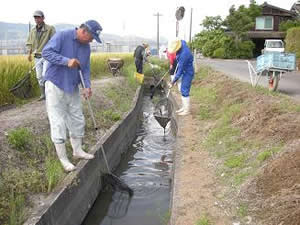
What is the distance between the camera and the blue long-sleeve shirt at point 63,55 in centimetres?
439

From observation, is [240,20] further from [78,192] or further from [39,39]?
[78,192]

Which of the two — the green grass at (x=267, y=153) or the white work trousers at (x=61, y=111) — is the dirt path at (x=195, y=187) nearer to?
the green grass at (x=267, y=153)

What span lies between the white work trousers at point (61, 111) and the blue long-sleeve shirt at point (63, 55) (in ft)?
0.30

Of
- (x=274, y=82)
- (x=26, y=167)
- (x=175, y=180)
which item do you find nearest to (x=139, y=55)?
(x=274, y=82)

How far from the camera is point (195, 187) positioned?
4730mm

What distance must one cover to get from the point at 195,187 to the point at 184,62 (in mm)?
4298

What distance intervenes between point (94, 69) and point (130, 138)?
7247 millimetres

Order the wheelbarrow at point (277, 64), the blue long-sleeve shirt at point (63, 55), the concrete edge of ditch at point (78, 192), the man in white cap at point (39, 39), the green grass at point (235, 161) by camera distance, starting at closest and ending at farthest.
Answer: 1. the concrete edge of ditch at point (78, 192)
2. the blue long-sleeve shirt at point (63, 55)
3. the green grass at point (235, 161)
4. the man in white cap at point (39, 39)
5. the wheelbarrow at point (277, 64)

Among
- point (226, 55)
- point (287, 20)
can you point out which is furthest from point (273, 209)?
point (287, 20)

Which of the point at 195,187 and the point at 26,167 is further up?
the point at 26,167

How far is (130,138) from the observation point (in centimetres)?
916

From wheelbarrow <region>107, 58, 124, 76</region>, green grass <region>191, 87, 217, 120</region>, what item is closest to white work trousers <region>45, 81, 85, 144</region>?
green grass <region>191, 87, 217, 120</region>

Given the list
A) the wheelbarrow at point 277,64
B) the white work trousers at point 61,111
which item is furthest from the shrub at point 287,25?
the white work trousers at point 61,111

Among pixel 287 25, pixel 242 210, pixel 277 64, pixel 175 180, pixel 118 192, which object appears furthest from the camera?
pixel 287 25
